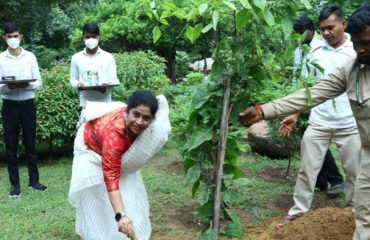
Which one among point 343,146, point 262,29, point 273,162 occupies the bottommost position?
point 273,162

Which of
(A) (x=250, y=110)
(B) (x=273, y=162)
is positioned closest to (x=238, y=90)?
(A) (x=250, y=110)

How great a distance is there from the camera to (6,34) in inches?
211

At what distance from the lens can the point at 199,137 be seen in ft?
10.3

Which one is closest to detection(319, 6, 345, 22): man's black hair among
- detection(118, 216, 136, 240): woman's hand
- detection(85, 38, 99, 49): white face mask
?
detection(118, 216, 136, 240): woman's hand

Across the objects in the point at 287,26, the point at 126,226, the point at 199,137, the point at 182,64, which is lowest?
the point at 182,64

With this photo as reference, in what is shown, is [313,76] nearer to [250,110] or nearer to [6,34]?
[250,110]

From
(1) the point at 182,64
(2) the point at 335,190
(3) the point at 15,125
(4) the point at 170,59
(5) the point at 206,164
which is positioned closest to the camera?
(5) the point at 206,164

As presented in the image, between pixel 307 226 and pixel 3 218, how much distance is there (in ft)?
9.11

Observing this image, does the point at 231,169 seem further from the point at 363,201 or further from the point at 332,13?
the point at 332,13

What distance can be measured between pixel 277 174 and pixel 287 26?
12.6 ft

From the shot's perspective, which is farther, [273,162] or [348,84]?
[273,162]

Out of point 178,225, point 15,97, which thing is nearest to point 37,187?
point 15,97

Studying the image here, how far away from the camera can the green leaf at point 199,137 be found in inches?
123

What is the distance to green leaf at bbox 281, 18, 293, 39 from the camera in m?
2.65
